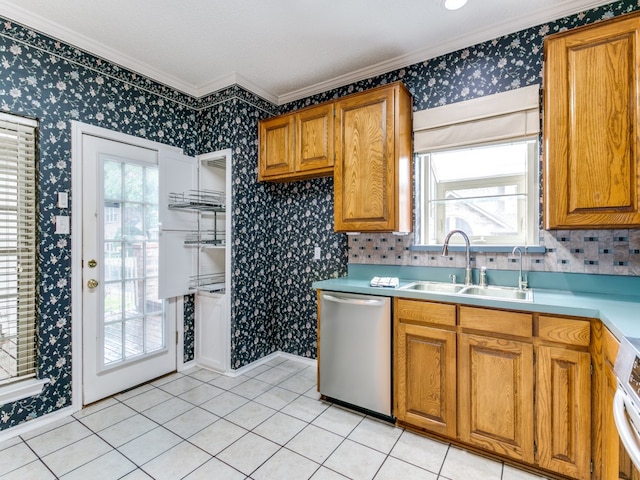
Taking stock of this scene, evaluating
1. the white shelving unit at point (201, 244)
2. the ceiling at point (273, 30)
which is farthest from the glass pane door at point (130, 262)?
the ceiling at point (273, 30)

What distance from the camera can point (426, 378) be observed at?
6.67ft

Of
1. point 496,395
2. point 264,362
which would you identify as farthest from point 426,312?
point 264,362

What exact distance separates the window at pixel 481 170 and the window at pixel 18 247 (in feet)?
9.17

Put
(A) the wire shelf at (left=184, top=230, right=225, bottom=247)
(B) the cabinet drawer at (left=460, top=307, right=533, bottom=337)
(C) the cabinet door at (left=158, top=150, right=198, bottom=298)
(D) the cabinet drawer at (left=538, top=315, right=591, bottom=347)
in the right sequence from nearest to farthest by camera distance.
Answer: (D) the cabinet drawer at (left=538, top=315, right=591, bottom=347), (B) the cabinet drawer at (left=460, top=307, right=533, bottom=337), (C) the cabinet door at (left=158, top=150, right=198, bottom=298), (A) the wire shelf at (left=184, top=230, right=225, bottom=247)

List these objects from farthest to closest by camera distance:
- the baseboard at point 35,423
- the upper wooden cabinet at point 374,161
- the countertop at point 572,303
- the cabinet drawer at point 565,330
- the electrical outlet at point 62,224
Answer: the upper wooden cabinet at point 374,161 < the electrical outlet at point 62,224 < the baseboard at point 35,423 < the cabinet drawer at point 565,330 < the countertop at point 572,303

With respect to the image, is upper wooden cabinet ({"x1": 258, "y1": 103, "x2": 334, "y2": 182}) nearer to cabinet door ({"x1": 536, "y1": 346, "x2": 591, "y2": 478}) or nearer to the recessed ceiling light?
the recessed ceiling light

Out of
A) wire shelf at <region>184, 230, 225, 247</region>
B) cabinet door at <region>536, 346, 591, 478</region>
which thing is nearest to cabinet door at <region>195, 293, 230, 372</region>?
wire shelf at <region>184, 230, 225, 247</region>

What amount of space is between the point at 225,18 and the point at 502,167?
2.25m

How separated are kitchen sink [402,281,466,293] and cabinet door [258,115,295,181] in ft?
4.91

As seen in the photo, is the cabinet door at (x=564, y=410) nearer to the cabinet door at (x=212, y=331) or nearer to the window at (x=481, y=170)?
the window at (x=481, y=170)

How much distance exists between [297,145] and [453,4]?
151 cm

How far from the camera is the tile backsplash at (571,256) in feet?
6.30

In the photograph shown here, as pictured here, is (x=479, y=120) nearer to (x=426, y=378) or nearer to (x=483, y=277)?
(x=483, y=277)

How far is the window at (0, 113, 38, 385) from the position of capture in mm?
2049
